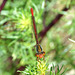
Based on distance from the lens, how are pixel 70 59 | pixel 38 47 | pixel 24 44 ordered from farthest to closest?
1. pixel 70 59
2. pixel 24 44
3. pixel 38 47

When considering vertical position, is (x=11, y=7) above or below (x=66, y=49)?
above

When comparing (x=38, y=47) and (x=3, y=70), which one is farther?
(x=3, y=70)

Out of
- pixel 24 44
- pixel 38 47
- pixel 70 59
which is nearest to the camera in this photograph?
pixel 38 47

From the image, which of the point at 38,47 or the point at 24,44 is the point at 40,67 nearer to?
the point at 38,47

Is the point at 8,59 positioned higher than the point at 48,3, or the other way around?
the point at 48,3

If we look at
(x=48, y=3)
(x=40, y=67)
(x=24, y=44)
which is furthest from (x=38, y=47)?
(x=48, y=3)

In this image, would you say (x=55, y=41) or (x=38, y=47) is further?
(x=55, y=41)

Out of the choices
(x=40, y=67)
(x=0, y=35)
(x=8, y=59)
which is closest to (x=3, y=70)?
(x=8, y=59)

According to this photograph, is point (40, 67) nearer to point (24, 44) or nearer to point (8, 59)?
point (24, 44)

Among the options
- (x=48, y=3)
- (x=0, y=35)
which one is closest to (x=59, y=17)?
(x=48, y=3)
